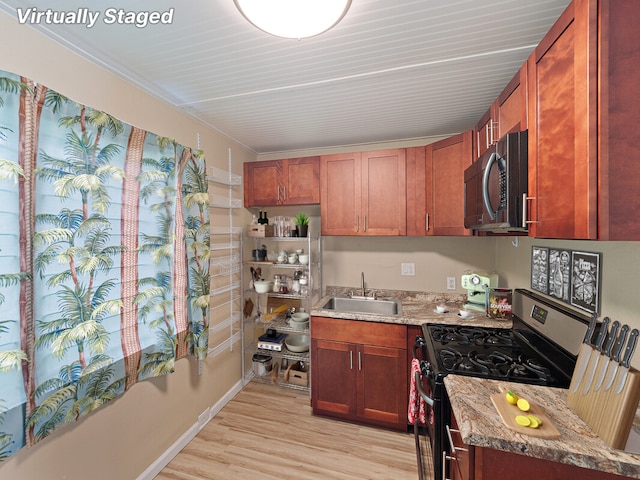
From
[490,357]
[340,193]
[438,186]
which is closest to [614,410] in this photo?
[490,357]

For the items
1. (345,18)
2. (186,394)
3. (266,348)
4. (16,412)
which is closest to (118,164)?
Result: (16,412)

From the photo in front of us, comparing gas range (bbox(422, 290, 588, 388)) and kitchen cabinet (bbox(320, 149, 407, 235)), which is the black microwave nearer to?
gas range (bbox(422, 290, 588, 388))

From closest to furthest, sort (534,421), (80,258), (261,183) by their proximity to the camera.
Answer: (534,421)
(80,258)
(261,183)

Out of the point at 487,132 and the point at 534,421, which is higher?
the point at 487,132

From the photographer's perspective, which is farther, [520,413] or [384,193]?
[384,193]

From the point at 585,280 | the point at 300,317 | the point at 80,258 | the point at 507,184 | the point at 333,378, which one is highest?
the point at 507,184

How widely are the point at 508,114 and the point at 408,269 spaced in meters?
1.60

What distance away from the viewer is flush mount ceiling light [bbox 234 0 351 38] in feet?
3.18

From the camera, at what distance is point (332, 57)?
1405mm

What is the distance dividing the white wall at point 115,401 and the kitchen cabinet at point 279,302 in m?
0.57

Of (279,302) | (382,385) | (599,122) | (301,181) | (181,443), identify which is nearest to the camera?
(599,122)

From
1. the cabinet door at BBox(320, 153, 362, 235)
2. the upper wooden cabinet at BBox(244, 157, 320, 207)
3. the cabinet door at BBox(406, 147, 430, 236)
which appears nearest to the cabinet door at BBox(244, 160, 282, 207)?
the upper wooden cabinet at BBox(244, 157, 320, 207)

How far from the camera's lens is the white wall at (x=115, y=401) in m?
1.17

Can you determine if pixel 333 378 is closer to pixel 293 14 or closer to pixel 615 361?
pixel 615 361
